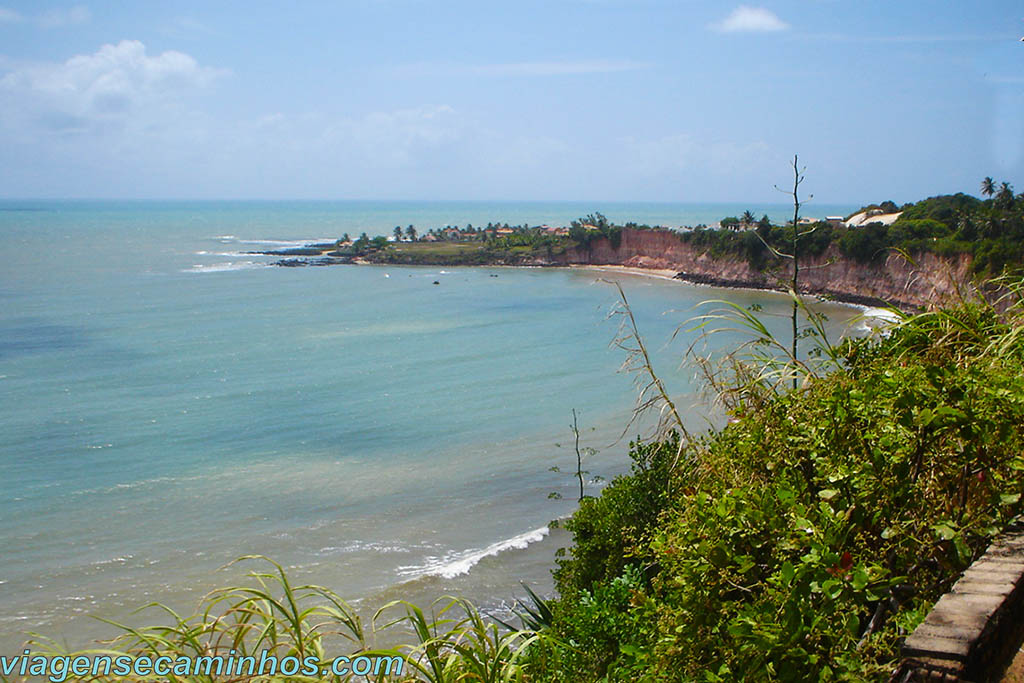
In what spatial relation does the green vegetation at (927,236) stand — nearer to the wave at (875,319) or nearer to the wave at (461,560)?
the wave at (875,319)

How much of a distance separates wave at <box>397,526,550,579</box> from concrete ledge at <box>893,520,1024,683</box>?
11418 mm

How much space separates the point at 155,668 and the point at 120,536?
14.1 m

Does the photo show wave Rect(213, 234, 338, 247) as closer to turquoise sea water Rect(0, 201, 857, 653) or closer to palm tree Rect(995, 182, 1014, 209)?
turquoise sea water Rect(0, 201, 857, 653)

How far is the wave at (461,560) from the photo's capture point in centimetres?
1338

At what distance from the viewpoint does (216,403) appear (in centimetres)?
2605

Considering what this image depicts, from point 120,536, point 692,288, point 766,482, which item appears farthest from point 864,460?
point 692,288

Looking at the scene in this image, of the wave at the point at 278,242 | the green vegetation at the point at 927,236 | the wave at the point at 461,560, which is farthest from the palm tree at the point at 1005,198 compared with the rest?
the wave at the point at 278,242

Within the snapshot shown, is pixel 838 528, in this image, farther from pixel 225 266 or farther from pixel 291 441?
pixel 225 266

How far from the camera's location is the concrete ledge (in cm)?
212

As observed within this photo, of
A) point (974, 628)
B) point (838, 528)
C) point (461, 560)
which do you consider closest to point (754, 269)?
point (461, 560)

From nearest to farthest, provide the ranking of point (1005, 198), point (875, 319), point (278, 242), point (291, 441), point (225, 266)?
point (875, 319) < point (291, 441) < point (1005, 198) < point (225, 266) < point (278, 242)

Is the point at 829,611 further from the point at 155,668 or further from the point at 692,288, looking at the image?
the point at 692,288

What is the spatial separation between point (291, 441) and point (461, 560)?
9.51 meters

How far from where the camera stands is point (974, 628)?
7.19ft
